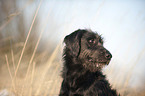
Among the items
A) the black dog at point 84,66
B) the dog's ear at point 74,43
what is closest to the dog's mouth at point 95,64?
the black dog at point 84,66

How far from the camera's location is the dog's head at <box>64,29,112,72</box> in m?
2.50

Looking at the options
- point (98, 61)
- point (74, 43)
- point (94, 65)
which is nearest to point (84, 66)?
point (94, 65)

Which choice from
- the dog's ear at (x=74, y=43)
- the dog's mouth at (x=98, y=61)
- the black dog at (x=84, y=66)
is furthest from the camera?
the dog's ear at (x=74, y=43)

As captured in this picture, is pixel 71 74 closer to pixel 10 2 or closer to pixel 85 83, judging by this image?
pixel 85 83

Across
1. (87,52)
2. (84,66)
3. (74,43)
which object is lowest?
(84,66)

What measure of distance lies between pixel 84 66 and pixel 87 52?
30 centimetres

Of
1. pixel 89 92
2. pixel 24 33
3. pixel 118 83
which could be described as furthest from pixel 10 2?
pixel 118 83

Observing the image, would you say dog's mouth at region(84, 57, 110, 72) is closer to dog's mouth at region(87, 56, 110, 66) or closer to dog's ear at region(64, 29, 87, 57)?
dog's mouth at region(87, 56, 110, 66)

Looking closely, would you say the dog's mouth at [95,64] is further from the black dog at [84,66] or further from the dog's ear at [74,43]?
the dog's ear at [74,43]

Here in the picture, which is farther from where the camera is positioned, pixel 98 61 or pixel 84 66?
pixel 84 66

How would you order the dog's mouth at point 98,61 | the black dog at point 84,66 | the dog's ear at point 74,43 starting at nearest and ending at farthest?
the black dog at point 84,66 < the dog's mouth at point 98,61 < the dog's ear at point 74,43

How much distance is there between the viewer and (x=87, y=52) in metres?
2.59

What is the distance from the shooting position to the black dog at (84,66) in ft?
7.46

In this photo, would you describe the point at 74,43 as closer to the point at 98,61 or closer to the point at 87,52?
the point at 87,52
